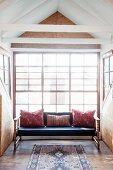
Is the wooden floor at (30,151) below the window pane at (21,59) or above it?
below

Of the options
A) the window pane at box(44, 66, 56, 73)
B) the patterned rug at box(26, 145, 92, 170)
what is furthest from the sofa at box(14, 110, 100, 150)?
the window pane at box(44, 66, 56, 73)

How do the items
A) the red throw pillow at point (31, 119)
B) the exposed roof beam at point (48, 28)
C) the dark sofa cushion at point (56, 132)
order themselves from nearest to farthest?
the exposed roof beam at point (48, 28) < the dark sofa cushion at point (56, 132) < the red throw pillow at point (31, 119)

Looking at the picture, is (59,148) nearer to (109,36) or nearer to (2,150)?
(2,150)

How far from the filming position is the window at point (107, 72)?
6473 millimetres

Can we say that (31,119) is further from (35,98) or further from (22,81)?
(22,81)

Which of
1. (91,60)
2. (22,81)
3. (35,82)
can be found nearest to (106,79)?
(91,60)

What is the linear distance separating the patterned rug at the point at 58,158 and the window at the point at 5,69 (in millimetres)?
1871

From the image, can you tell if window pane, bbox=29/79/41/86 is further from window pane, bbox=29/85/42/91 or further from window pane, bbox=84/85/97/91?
window pane, bbox=84/85/97/91

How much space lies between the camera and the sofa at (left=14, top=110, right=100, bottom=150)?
6336mm

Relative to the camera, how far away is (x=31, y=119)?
6.85 m

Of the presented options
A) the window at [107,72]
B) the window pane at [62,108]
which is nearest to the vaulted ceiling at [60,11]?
the window at [107,72]

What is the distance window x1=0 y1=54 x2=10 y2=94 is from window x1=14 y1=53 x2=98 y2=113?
60 cm

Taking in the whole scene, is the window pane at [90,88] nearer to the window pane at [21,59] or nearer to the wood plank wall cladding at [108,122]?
the wood plank wall cladding at [108,122]

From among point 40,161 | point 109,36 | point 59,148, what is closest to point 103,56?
point 109,36
